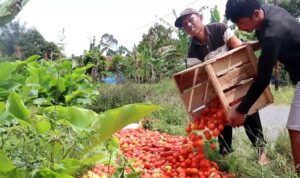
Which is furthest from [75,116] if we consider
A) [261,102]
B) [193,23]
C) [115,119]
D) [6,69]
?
[261,102]

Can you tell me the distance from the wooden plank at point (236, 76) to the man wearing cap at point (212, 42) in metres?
0.28

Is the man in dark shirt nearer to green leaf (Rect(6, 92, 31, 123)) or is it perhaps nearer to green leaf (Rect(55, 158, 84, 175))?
green leaf (Rect(55, 158, 84, 175))

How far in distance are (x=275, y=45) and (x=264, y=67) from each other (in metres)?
0.19

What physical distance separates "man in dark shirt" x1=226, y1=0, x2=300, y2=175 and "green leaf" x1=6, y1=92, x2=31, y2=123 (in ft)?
5.65

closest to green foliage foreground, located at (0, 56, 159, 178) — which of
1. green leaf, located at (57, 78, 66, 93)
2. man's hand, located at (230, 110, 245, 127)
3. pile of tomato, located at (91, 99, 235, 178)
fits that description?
pile of tomato, located at (91, 99, 235, 178)

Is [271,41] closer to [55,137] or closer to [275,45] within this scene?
[275,45]

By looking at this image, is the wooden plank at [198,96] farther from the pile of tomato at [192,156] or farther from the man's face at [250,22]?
the man's face at [250,22]

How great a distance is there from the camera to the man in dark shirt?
3109mm

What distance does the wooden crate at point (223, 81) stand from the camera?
12.0 ft

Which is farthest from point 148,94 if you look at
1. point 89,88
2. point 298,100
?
point 298,100

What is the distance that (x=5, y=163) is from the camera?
81.7 inches

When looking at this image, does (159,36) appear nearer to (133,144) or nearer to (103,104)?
(103,104)

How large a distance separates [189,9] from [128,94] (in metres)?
6.16

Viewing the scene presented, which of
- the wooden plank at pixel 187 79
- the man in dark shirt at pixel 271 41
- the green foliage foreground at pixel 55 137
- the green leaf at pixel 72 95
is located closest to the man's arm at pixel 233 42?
the wooden plank at pixel 187 79
